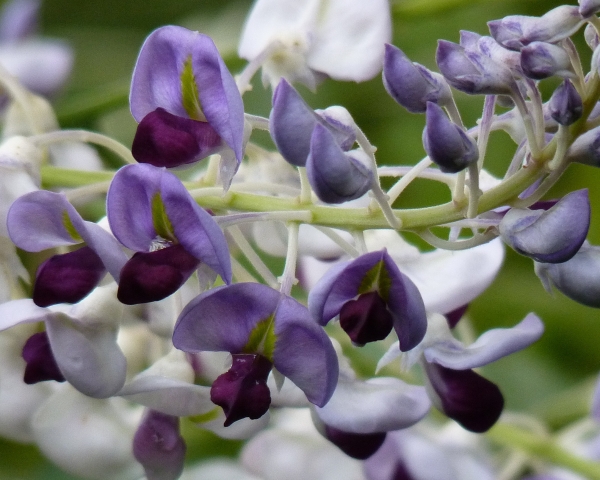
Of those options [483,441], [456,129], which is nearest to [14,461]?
[483,441]

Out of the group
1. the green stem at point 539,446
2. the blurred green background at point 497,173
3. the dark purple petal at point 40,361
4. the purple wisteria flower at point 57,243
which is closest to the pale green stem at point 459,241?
the purple wisteria flower at point 57,243

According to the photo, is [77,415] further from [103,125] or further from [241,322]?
[103,125]

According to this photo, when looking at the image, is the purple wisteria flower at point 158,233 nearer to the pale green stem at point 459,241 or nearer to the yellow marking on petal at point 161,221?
the yellow marking on petal at point 161,221

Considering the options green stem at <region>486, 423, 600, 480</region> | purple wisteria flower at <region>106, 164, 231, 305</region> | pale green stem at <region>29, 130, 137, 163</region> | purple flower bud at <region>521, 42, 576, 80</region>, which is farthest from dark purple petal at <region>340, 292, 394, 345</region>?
green stem at <region>486, 423, 600, 480</region>

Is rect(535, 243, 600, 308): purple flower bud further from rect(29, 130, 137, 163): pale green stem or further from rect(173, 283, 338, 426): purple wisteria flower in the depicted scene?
rect(29, 130, 137, 163): pale green stem

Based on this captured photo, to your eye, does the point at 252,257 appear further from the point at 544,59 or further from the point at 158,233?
the point at 544,59

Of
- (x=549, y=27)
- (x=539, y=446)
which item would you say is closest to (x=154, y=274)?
(x=549, y=27)
